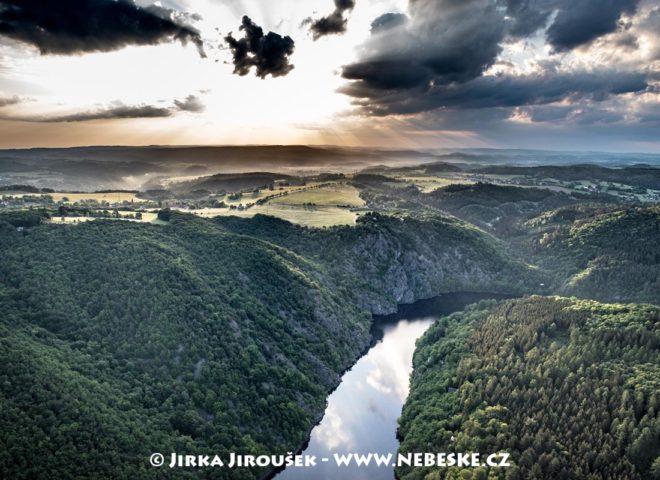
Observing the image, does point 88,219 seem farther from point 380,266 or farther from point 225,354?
point 380,266

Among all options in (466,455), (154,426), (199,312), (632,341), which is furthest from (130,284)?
(632,341)

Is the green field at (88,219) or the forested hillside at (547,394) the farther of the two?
the green field at (88,219)

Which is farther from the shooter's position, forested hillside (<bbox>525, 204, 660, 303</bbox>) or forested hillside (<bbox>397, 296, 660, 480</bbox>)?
forested hillside (<bbox>525, 204, 660, 303</bbox>)

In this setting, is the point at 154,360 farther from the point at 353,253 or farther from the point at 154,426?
the point at 353,253

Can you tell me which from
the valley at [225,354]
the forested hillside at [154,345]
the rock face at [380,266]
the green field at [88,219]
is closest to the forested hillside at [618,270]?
the rock face at [380,266]

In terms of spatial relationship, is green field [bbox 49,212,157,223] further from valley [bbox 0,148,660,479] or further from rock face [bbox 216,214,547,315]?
rock face [bbox 216,214,547,315]

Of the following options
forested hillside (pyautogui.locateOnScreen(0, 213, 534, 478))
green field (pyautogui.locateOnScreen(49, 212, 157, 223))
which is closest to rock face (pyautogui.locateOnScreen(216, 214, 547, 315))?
forested hillside (pyautogui.locateOnScreen(0, 213, 534, 478))

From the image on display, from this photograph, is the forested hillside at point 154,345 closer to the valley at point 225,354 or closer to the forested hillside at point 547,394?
the valley at point 225,354
